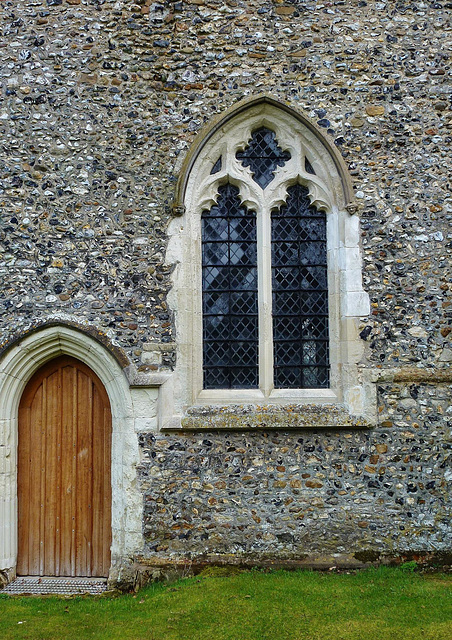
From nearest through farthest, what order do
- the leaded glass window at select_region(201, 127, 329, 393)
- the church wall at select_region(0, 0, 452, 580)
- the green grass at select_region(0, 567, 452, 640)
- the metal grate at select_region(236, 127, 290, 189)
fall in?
the green grass at select_region(0, 567, 452, 640) < the church wall at select_region(0, 0, 452, 580) < the leaded glass window at select_region(201, 127, 329, 393) < the metal grate at select_region(236, 127, 290, 189)

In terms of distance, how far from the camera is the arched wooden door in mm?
5633

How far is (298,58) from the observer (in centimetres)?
571

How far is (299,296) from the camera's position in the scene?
5.79 metres

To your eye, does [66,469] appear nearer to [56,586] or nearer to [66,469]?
[66,469]

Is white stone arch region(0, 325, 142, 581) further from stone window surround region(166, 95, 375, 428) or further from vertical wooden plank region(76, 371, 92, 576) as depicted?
stone window surround region(166, 95, 375, 428)

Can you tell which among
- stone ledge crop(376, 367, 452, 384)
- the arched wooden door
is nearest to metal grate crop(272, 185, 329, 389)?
stone ledge crop(376, 367, 452, 384)

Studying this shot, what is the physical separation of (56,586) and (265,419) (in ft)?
8.94

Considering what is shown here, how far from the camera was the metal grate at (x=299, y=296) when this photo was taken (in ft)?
18.8

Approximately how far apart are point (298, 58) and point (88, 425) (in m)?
4.58

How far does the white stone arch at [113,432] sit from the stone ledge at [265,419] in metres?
0.53

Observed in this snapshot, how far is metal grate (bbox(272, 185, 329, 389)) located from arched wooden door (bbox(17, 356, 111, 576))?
6.69 ft

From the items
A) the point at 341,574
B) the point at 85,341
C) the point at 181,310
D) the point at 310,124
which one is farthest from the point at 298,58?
the point at 341,574

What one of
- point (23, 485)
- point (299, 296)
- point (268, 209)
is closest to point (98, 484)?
point (23, 485)

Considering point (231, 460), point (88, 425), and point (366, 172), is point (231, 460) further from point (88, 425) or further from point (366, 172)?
point (366, 172)
